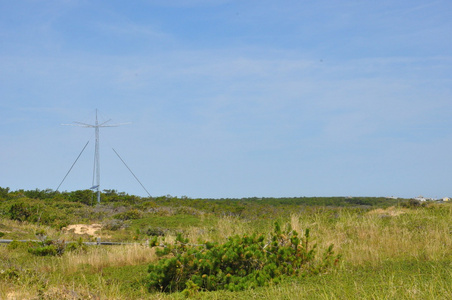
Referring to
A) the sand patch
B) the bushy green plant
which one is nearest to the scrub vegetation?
the bushy green plant

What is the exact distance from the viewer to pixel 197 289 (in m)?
7.43

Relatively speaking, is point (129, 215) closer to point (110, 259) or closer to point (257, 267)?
point (110, 259)

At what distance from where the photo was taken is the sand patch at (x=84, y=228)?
2116 cm

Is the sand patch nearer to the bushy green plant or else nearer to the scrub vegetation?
the scrub vegetation

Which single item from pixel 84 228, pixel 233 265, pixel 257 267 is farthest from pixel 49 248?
pixel 84 228

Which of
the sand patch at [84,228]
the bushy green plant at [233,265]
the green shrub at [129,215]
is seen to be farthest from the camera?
the green shrub at [129,215]

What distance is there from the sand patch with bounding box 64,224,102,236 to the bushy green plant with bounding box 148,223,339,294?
13501 millimetres

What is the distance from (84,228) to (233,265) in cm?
1508

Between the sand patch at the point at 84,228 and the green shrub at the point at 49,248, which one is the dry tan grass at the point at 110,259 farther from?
the sand patch at the point at 84,228

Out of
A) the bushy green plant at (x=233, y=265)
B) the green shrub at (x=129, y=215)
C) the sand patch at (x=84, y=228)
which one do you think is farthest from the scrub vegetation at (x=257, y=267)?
the green shrub at (x=129, y=215)

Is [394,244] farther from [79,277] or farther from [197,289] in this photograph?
[79,277]

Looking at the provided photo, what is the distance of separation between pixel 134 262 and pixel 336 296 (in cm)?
585

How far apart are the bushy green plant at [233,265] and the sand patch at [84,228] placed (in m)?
13.5

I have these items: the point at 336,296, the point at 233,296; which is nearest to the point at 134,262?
the point at 233,296
